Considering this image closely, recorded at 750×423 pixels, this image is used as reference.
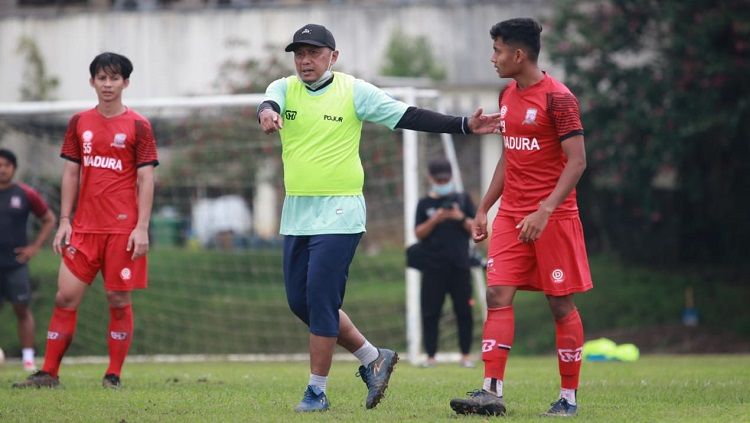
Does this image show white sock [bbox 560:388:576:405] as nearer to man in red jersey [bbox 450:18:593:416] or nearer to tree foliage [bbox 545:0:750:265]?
man in red jersey [bbox 450:18:593:416]

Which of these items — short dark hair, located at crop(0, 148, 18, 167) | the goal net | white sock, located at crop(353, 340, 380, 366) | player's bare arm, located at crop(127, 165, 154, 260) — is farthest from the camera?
the goal net

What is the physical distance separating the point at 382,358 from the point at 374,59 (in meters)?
28.1

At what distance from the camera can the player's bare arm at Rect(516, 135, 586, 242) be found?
297 inches

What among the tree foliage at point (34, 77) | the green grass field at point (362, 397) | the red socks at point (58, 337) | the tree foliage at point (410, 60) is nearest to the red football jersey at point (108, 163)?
the red socks at point (58, 337)

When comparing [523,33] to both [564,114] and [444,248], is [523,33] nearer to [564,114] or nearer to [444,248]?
[564,114]

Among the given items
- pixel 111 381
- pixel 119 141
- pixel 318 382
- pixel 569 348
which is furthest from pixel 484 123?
pixel 111 381

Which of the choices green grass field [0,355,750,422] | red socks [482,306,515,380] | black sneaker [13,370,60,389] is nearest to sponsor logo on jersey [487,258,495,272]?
red socks [482,306,515,380]

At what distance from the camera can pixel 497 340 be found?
304 inches

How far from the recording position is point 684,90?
71.9 feet

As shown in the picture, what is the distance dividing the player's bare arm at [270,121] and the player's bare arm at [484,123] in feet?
3.95

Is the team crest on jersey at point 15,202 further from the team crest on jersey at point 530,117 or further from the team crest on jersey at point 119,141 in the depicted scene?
the team crest on jersey at point 530,117

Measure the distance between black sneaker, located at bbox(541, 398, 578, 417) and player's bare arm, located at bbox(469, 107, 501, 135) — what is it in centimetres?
170

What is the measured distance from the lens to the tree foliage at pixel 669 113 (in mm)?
21359

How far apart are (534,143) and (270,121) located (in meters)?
1.61
